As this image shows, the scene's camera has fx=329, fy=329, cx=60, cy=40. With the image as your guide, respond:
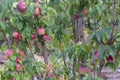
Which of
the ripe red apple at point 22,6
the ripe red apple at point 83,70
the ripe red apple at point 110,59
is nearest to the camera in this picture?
the ripe red apple at point 22,6

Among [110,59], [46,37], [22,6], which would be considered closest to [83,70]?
[110,59]

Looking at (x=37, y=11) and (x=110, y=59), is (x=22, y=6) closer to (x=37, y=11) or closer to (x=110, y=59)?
(x=37, y=11)

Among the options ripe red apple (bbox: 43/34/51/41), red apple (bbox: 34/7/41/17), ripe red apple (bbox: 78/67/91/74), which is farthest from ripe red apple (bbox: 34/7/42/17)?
ripe red apple (bbox: 78/67/91/74)

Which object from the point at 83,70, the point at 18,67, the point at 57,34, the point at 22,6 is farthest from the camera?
the point at 57,34

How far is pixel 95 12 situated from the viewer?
204 cm

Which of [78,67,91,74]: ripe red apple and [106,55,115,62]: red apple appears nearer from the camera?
[106,55,115,62]: red apple

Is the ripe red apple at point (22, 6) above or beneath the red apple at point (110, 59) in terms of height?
above

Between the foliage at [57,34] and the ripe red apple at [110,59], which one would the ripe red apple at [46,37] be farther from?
the ripe red apple at [110,59]

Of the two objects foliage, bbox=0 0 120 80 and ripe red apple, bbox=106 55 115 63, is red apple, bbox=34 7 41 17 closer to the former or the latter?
foliage, bbox=0 0 120 80

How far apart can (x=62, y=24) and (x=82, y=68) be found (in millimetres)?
369

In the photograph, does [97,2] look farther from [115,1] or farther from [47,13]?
[47,13]

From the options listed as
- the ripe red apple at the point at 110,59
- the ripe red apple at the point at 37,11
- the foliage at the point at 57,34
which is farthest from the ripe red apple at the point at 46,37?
the ripe red apple at the point at 110,59

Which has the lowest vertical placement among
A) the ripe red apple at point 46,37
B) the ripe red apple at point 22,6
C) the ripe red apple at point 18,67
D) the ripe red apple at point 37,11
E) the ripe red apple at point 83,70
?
the ripe red apple at point 83,70

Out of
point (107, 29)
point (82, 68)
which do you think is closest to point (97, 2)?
point (107, 29)
